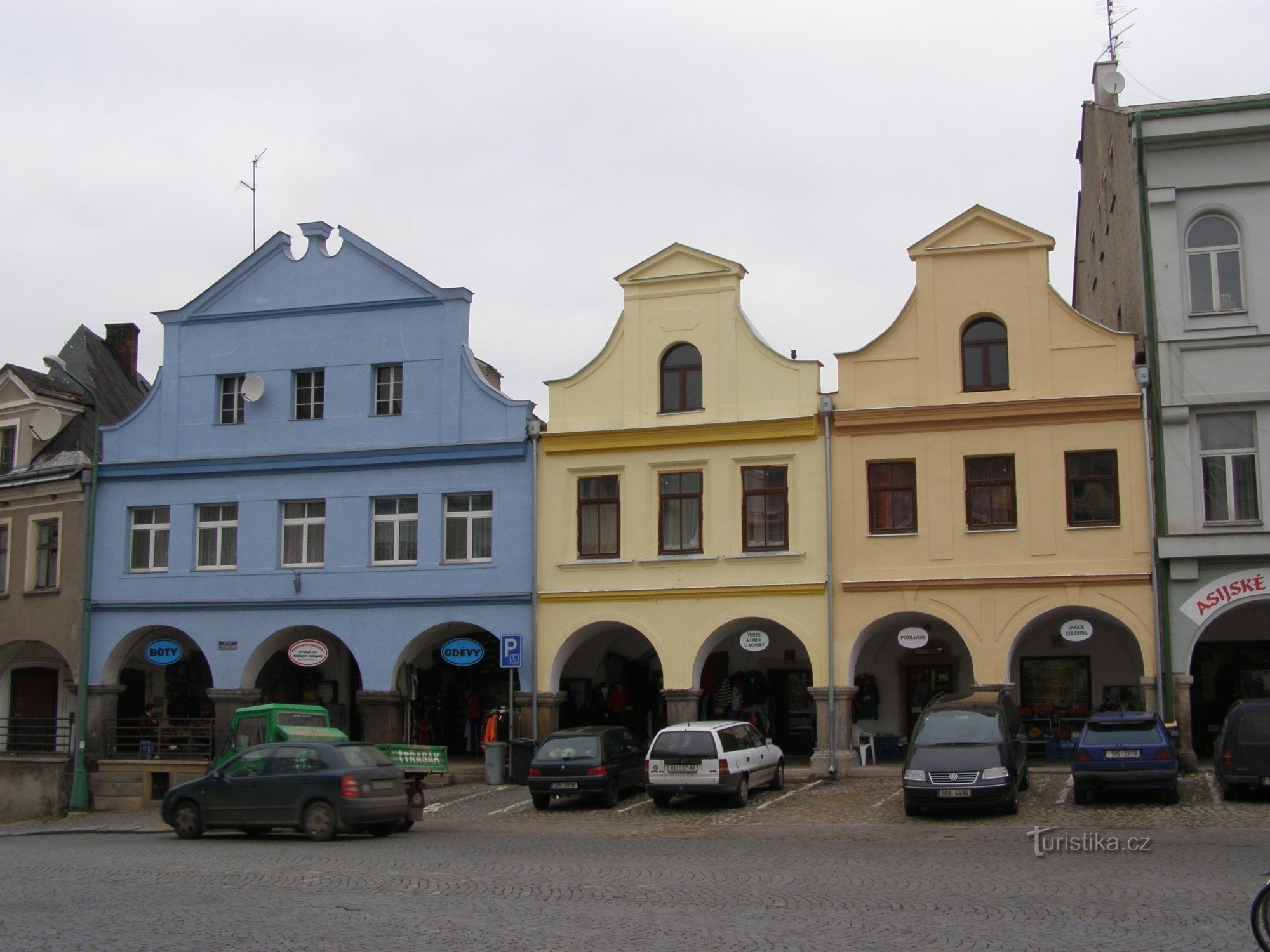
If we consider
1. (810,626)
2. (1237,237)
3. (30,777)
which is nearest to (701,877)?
(810,626)

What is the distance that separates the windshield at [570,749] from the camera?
25.3 meters

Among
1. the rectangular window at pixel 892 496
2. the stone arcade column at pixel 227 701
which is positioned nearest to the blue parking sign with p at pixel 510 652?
the stone arcade column at pixel 227 701

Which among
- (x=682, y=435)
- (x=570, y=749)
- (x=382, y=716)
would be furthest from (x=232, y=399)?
(x=570, y=749)

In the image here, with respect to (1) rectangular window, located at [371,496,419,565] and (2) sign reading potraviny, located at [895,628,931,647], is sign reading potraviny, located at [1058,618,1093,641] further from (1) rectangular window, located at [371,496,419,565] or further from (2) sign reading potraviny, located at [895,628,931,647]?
(1) rectangular window, located at [371,496,419,565]

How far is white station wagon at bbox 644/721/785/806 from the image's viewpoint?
24.0 meters

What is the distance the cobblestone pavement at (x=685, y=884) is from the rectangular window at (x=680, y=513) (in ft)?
25.3

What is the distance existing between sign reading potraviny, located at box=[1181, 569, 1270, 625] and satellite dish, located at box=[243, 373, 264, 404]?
2131cm

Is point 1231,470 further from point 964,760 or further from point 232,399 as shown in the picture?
point 232,399

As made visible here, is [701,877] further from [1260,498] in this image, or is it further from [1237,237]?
[1237,237]

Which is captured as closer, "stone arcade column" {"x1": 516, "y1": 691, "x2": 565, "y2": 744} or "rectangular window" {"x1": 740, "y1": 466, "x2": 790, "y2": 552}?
"rectangular window" {"x1": 740, "y1": 466, "x2": 790, "y2": 552}

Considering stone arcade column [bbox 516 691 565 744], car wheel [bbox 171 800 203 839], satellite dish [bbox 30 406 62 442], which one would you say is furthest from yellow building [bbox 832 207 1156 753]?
satellite dish [bbox 30 406 62 442]

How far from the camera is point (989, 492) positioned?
2869 centimetres

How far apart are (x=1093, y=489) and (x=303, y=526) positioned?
18101 millimetres

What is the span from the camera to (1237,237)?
91.1ft
